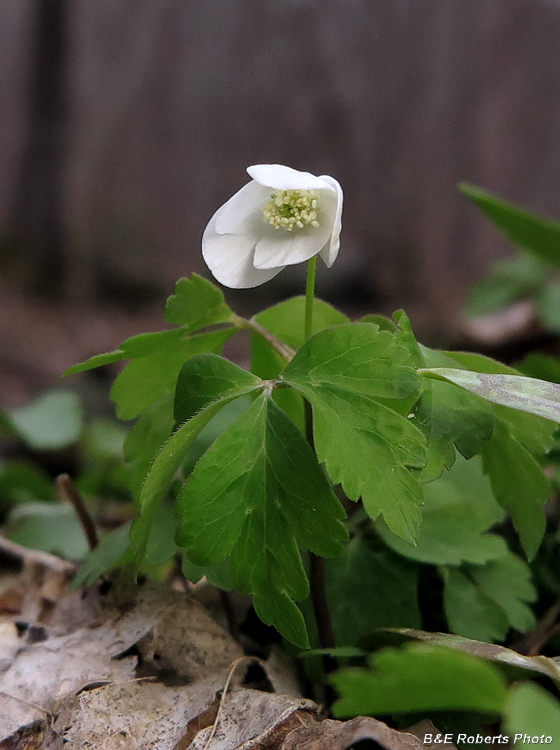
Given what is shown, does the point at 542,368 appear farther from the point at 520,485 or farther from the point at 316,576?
the point at 316,576

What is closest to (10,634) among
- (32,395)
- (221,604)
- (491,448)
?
(221,604)

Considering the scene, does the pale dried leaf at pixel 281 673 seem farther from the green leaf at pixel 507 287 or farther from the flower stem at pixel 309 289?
the green leaf at pixel 507 287

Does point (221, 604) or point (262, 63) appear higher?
point (262, 63)

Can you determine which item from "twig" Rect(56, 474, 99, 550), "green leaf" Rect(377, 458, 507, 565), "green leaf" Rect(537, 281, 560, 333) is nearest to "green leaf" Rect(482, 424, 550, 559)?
"green leaf" Rect(377, 458, 507, 565)

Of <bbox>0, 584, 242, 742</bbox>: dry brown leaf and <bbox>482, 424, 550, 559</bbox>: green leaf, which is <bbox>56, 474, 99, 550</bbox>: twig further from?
<bbox>482, 424, 550, 559</bbox>: green leaf

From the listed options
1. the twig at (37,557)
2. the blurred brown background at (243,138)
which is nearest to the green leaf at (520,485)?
the twig at (37,557)

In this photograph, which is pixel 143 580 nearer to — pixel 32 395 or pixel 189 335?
pixel 189 335
